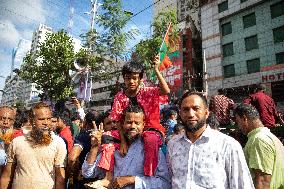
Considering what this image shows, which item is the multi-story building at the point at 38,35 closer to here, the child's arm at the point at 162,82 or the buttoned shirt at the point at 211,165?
the child's arm at the point at 162,82

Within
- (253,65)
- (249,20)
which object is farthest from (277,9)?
(253,65)

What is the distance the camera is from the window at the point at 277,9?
27.8m

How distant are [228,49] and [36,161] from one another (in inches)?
1265

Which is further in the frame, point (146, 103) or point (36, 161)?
point (146, 103)

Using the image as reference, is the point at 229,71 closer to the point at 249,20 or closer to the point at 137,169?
the point at 249,20

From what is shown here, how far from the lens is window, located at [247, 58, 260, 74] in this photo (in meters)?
29.1

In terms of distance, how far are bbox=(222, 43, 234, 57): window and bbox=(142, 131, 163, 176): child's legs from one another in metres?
31.5

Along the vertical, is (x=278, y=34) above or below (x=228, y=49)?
above

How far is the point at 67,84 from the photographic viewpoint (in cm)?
2255

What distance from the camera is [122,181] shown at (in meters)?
2.67

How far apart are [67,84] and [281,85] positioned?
2064cm

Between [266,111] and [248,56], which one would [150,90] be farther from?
[248,56]

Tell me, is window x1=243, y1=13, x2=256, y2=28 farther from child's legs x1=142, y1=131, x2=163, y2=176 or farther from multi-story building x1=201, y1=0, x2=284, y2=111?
child's legs x1=142, y1=131, x2=163, y2=176

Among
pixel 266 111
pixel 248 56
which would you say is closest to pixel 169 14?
pixel 248 56
